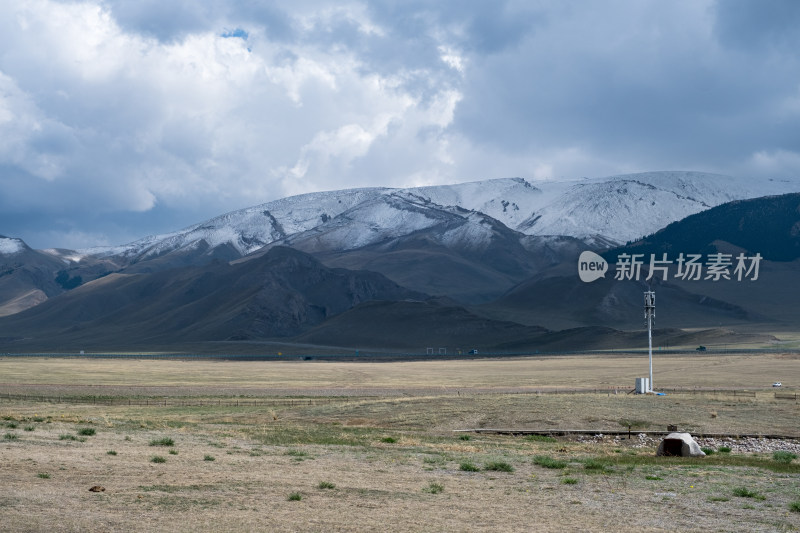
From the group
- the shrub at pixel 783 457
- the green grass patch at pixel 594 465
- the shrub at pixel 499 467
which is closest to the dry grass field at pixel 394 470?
the shrub at pixel 499 467

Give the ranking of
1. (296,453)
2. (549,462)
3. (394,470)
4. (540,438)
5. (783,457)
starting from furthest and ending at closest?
1. (540,438)
2. (783,457)
3. (296,453)
4. (549,462)
5. (394,470)

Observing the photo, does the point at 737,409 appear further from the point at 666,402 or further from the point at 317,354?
the point at 317,354

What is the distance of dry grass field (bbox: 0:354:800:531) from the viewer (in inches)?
728

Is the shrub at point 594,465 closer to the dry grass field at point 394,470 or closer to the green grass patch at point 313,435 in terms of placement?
the dry grass field at point 394,470

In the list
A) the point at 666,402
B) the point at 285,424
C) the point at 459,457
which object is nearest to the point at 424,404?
the point at 285,424

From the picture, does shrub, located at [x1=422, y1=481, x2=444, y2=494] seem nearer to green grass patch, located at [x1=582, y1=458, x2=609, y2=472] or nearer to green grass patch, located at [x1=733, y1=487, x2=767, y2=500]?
green grass patch, located at [x1=582, y1=458, x2=609, y2=472]

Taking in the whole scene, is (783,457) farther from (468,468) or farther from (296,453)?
(296,453)

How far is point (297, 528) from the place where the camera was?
17.4 m

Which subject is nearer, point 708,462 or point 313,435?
point 708,462

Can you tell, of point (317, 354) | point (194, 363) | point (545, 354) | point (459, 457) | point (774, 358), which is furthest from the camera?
point (317, 354)

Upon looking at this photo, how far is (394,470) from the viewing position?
87.2 feet

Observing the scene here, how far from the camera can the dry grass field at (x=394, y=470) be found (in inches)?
728

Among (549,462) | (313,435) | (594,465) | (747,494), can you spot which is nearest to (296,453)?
(313,435)

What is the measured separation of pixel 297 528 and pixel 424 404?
36192 mm
